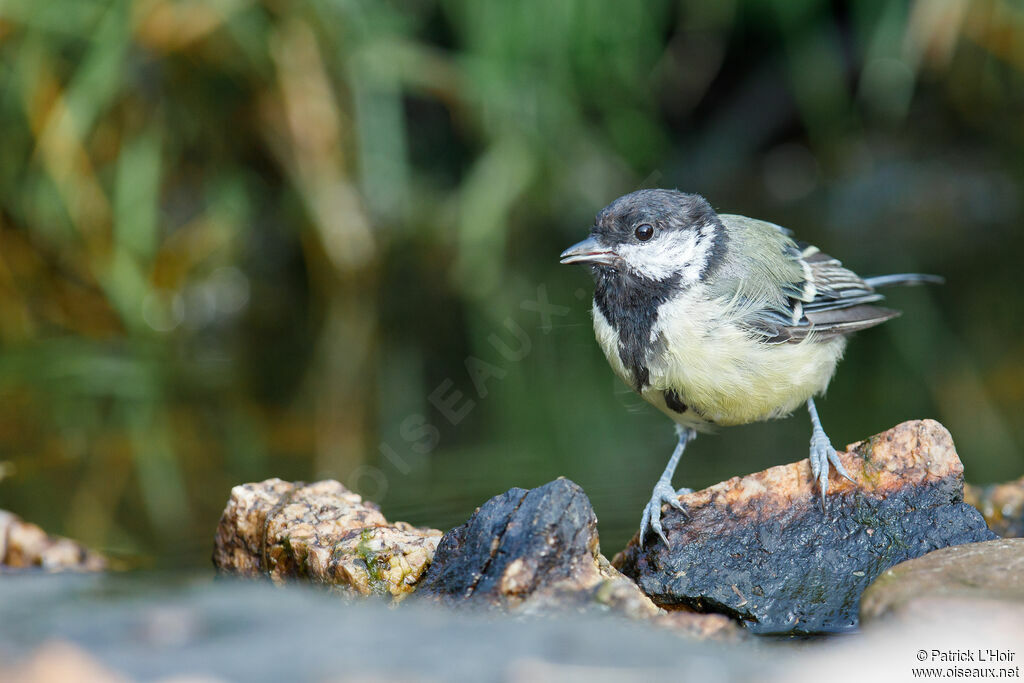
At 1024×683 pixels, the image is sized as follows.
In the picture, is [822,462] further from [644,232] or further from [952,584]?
[644,232]

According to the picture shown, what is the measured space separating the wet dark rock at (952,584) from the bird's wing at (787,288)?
3.55 feet

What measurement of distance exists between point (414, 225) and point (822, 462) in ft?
17.2

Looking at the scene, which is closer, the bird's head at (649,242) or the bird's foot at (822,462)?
the bird's foot at (822,462)

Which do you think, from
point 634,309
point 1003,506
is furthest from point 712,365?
point 1003,506

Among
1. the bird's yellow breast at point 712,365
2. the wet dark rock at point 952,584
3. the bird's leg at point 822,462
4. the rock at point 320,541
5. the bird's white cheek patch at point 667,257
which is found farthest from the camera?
the bird's white cheek patch at point 667,257

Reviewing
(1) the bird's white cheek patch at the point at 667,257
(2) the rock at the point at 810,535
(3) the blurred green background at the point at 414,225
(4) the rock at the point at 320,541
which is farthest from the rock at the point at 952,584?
(3) the blurred green background at the point at 414,225

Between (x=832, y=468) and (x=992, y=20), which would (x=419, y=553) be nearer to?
(x=832, y=468)

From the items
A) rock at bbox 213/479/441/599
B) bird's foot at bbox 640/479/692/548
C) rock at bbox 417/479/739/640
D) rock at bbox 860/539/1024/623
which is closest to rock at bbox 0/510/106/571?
rock at bbox 213/479/441/599

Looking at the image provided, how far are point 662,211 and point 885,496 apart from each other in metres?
1.07

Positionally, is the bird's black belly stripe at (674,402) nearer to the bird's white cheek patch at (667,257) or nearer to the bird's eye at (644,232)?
the bird's white cheek patch at (667,257)

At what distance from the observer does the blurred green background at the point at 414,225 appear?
15.1 ft

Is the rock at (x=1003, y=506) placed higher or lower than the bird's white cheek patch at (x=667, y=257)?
lower

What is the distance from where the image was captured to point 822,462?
2818 millimetres

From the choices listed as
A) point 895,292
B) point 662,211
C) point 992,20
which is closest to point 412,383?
point 662,211
